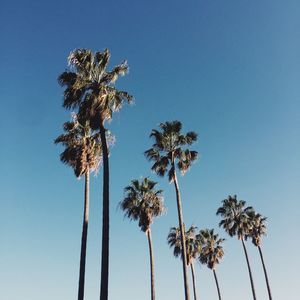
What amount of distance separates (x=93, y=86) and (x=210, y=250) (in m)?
39.8

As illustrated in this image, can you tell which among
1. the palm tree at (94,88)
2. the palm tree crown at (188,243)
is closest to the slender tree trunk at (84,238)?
the palm tree at (94,88)

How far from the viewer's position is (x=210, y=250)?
5734 centimetres

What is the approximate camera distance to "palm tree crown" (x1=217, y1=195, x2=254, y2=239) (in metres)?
52.5

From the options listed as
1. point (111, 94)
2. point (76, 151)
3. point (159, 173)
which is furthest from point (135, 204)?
point (111, 94)

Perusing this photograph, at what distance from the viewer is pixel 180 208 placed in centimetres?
3106

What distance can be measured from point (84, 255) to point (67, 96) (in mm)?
10001

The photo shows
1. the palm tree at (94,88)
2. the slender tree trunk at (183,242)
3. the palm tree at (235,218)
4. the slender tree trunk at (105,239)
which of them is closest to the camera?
the slender tree trunk at (105,239)

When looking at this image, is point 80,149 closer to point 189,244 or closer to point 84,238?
point 84,238

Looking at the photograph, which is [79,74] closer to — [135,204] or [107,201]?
[107,201]

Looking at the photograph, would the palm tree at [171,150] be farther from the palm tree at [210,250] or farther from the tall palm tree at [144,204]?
the palm tree at [210,250]

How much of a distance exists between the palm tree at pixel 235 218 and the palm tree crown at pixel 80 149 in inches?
1123

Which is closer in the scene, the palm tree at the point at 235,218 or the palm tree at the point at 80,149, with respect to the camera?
the palm tree at the point at 80,149

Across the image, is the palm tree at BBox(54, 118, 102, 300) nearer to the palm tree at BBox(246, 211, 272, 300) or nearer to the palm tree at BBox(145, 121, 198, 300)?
the palm tree at BBox(145, 121, 198, 300)

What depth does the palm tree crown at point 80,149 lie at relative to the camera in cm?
2928
